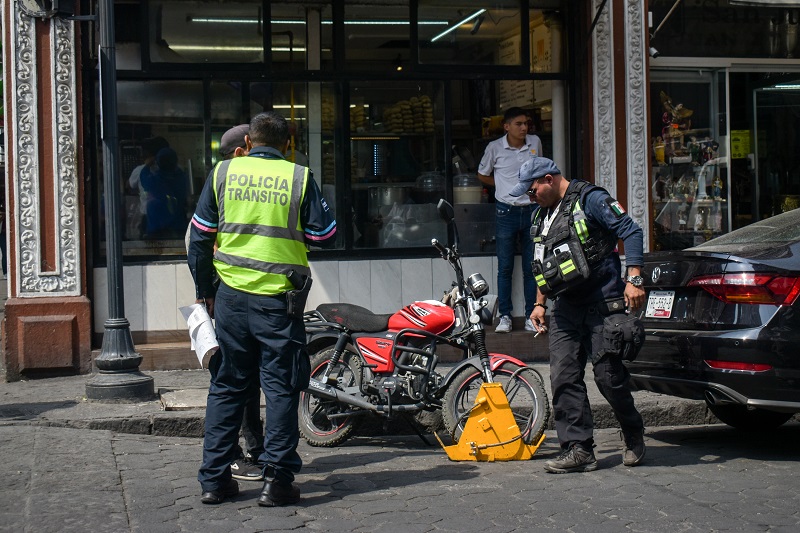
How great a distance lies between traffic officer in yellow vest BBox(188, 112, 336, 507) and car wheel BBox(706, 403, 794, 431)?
3.46 metres

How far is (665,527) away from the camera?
5.11 meters

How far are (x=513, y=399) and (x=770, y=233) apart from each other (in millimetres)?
2001

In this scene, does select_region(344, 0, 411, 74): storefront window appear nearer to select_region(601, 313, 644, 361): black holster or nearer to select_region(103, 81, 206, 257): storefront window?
select_region(103, 81, 206, 257): storefront window

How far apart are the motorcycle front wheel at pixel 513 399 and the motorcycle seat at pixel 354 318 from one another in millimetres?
631

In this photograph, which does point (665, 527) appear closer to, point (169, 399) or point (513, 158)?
point (169, 399)

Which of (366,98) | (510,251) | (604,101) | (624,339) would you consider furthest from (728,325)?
(366,98)

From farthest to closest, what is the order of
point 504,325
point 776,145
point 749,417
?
point 776,145
point 504,325
point 749,417

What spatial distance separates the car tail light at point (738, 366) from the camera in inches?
247

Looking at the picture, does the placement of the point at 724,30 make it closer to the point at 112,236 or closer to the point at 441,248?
the point at 441,248

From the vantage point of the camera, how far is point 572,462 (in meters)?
6.30

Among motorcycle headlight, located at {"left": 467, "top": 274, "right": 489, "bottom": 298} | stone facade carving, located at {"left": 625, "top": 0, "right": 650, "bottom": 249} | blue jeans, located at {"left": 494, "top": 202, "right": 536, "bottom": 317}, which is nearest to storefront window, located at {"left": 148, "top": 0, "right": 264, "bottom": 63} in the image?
blue jeans, located at {"left": 494, "top": 202, "right": 536, "bottom": 317}

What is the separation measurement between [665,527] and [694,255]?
217cm

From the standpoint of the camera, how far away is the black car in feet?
20.5

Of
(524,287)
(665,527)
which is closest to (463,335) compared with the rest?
(665,527)
